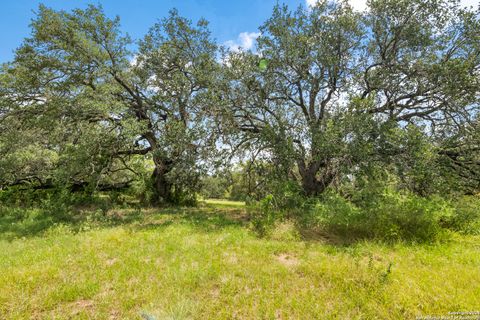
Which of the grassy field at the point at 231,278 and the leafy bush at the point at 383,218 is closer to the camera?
the grassy field at the point at 231,278

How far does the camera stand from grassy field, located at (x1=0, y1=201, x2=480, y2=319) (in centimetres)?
283

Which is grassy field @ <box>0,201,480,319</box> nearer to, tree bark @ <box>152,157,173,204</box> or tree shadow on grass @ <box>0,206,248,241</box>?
tree shadow on grass @ <box>0,206,248,241</box>

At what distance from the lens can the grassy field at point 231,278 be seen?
9.28 ft

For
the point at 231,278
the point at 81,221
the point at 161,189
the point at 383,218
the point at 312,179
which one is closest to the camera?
the point at 231,278

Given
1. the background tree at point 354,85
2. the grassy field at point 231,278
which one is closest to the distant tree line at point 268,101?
the background tree at point 354,85

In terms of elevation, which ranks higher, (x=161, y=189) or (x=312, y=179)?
(x=312, y=179)

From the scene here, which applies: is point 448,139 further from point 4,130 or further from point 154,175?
point 4,130

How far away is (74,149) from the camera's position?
8891mm

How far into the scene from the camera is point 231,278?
11.8ft

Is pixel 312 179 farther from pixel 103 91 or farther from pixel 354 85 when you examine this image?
pixel 103 91

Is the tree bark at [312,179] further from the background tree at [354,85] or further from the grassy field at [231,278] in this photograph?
the grassy field at [231,278]

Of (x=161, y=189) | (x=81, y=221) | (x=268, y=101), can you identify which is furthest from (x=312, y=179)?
(x=81, y=221)

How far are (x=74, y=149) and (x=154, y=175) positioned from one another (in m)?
4.01

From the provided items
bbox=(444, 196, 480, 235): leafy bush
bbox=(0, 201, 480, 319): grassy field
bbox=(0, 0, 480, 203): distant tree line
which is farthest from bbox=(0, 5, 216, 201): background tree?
bbox=(444, 196, 480, 235): leafy bush
